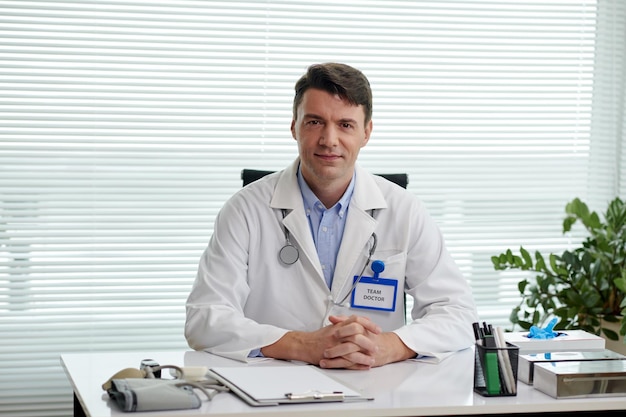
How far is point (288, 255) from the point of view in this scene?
2.60 metres

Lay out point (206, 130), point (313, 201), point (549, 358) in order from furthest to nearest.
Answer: point (206, 130)
point (313, 201)
point (549, 358)

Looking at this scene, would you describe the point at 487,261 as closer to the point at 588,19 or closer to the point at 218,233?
the point at 588,19

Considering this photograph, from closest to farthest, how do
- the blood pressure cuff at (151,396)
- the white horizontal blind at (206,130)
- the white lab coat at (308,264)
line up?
the blood pressure cuff at (151,396) → the white lab coat at (308,264) → the white horizontal blind at (206,130)

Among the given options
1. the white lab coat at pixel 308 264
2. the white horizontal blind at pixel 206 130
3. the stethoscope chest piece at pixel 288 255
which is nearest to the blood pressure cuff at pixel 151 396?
the white lab coat at pixel 308 264

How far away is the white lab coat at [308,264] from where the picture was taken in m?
2.50

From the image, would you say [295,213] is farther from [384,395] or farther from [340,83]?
[384,395]

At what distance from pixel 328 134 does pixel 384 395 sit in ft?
3.09

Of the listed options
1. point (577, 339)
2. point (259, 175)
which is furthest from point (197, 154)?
point (577, 339)

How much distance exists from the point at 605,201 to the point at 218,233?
2.47 metres

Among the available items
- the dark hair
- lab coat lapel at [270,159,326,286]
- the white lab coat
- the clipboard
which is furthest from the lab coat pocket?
the clipboard

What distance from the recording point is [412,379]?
2084 mm

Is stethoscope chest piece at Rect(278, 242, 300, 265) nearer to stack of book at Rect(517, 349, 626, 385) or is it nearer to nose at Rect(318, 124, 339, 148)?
nose at Rect(318, 124, 339, 148)

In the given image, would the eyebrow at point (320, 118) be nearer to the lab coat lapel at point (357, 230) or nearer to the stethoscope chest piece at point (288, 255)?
the lab coat lapel at point (357, 230)

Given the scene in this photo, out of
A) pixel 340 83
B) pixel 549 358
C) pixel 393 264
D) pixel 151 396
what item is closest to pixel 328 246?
pixel 393 264
